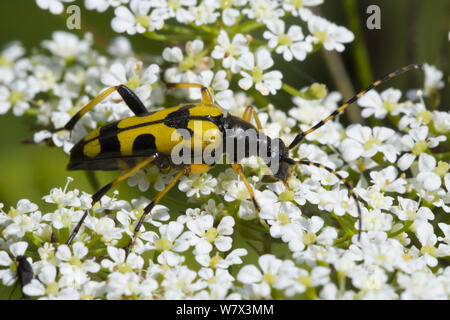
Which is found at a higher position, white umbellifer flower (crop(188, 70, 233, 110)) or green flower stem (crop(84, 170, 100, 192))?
white umbellifer flower (crop(188, 70, 233, 110))

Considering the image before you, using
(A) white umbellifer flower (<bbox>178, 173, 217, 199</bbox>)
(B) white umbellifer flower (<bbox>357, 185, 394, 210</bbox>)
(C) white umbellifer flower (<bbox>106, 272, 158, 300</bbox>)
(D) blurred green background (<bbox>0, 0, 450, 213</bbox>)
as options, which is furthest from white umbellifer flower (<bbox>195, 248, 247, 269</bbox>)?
(D) blurred green background (<bbox>0, 0, 450, 213</bbox>)

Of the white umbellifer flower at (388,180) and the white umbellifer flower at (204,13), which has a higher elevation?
the white umbellifer flower at (204,13)

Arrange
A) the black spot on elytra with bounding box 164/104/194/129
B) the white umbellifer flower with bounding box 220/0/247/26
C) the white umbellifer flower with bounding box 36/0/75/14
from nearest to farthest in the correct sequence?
the black spot on elytra with bounding box 164/104/194/129
the white umbellifer flower with bounding box 220/0/247/26
the white umbellifer flower with bounding box 36/0/75/14

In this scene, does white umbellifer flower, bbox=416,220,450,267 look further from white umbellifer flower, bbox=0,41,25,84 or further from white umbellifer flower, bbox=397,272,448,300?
white umbellifer flower, bbox=0,41,25,84

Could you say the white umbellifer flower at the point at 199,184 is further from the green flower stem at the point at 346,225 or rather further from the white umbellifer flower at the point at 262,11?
the white umbellifer flower at the point at 262,11

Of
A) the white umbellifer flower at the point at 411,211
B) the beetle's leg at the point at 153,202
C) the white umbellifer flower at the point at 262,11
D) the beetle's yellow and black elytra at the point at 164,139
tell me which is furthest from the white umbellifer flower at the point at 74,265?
the white umbellifer flower at the point at 262,11
